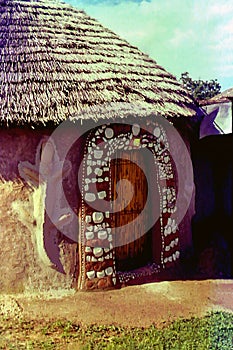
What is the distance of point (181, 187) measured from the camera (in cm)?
777

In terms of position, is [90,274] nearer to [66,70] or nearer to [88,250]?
[88,250]

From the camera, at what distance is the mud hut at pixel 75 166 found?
625 centimetres

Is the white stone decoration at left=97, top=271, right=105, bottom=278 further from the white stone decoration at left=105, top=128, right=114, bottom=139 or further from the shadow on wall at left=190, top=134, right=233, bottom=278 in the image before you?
the shadow on wall at left=190, top=134, right=233, bottom=278

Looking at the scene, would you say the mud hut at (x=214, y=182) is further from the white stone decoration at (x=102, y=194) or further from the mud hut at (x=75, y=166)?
the white stone decoration at (x=102, y=194)

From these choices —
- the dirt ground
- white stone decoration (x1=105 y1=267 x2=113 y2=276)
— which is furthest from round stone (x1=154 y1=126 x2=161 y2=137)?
the dirt ground

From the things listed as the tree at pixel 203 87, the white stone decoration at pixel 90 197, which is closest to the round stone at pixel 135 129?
the white stone decoration at pixel 90 197

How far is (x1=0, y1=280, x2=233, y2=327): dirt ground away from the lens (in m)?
5.66

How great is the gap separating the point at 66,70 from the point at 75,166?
5.15ft

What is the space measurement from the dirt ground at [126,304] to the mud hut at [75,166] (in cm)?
22

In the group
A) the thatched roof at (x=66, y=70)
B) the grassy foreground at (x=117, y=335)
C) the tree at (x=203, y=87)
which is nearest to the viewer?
the grassy foreground at (x=117, y=335)

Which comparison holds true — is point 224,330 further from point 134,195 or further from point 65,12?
point 65,12

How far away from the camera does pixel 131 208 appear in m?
7.11

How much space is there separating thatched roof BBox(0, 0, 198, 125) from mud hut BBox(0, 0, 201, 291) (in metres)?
0.02

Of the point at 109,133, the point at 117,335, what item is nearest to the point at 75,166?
the point at 109,133
